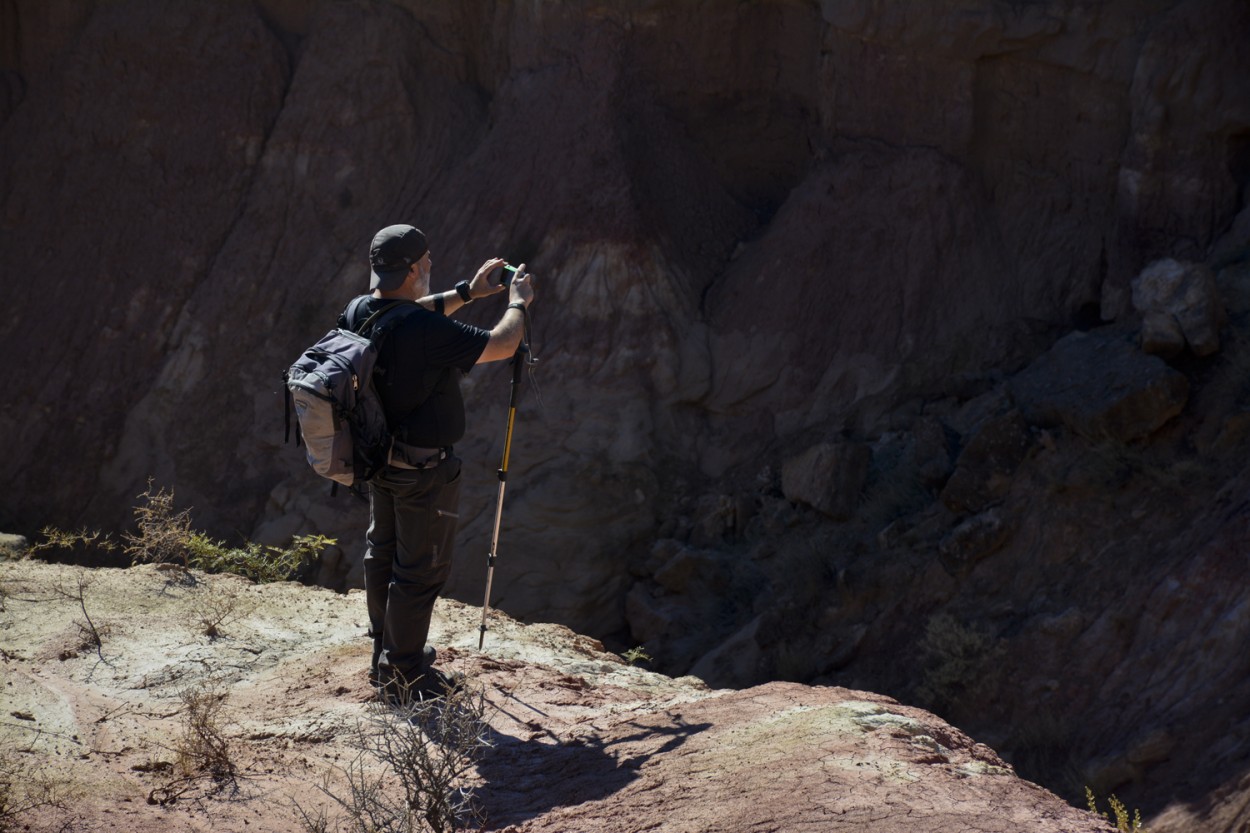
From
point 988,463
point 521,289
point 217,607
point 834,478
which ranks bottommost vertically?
point 217,607

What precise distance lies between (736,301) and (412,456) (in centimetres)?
762

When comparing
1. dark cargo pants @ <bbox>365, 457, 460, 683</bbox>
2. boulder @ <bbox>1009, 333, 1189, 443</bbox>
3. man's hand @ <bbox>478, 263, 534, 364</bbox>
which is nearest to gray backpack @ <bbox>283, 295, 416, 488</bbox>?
dark cargo pants @ <bbox>365, 457, 460, 683</bbox>

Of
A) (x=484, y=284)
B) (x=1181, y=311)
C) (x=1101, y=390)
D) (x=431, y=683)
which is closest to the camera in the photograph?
(x=431, y=683)

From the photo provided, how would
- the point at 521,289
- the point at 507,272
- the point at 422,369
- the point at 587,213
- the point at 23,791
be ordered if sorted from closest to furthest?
1. the point at 23,791
2. the point at 422,369
3. the point at 521,289
4. the point at 507,272
5. the point at 587,213

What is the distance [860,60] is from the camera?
1175cm

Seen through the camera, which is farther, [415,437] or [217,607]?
[217,607]

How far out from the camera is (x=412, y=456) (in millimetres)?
4754

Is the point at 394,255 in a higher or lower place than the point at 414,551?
higher

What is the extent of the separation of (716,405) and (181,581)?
6.02m

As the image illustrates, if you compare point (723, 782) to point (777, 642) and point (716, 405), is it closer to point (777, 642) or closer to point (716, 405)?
point (777, 642)

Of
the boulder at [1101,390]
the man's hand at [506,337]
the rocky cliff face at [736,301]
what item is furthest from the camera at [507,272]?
the boulder at [1101,390]

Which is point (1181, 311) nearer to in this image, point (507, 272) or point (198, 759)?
point (507, 272)

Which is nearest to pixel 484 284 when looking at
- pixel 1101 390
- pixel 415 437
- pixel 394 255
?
pixel 394 255

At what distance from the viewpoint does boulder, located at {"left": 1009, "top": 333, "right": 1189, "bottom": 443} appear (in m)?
8.34
